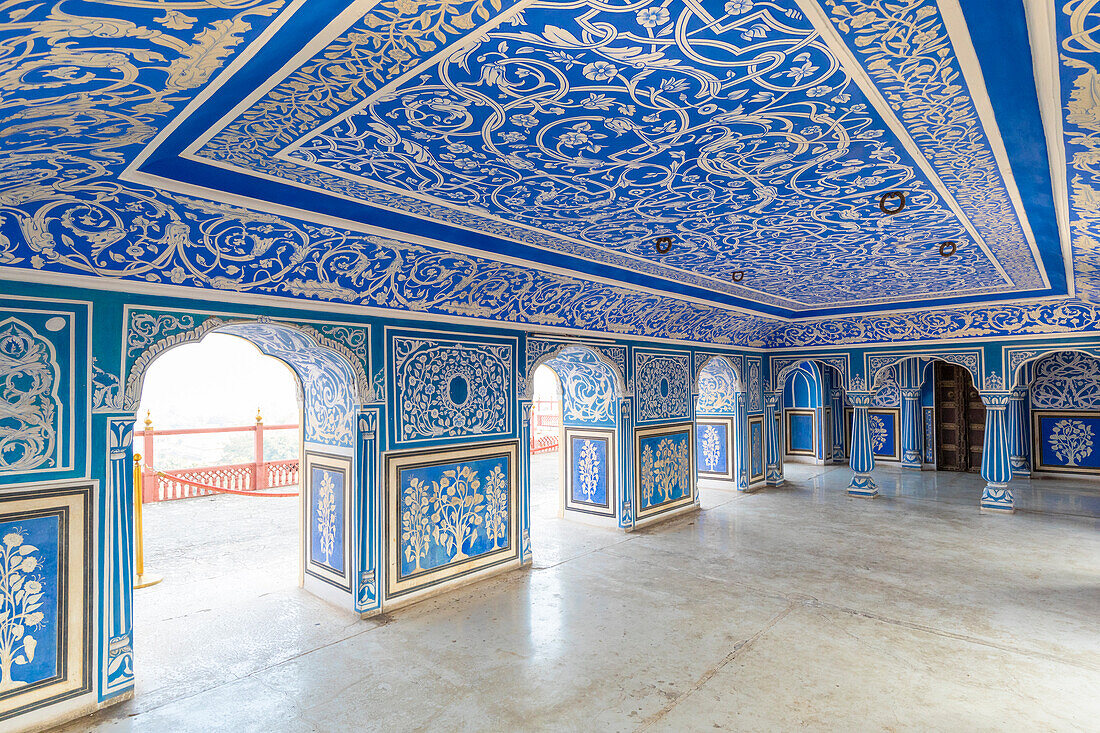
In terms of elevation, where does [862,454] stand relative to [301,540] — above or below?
above

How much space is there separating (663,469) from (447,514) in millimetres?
3321

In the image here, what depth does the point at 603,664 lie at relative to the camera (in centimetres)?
356

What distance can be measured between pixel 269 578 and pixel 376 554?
53.8 inches

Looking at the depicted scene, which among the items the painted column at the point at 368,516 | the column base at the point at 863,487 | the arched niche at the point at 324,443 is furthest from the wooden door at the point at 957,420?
the arched niche at the point at 324,443

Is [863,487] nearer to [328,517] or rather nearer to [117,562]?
[328,517]

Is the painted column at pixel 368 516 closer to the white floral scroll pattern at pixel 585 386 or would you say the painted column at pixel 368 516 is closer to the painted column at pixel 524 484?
the painted column at pixel 524 484

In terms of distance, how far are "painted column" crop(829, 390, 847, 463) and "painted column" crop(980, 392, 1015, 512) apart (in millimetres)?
4263

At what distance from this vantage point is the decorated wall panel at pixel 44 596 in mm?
2875

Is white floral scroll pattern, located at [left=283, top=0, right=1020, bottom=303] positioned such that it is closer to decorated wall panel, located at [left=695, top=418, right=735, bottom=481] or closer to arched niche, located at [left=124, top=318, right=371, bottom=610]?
arched niche, located at [left=124, top=318, right=371, bottom=610]

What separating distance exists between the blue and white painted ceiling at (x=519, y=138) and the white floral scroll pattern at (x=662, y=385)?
2460 millimetres

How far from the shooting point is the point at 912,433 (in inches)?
434

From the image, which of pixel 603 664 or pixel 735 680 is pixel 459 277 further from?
pixel 735 680

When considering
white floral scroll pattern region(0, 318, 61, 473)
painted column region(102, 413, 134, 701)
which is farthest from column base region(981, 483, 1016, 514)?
white floral scroll pattern region(0, 318, 61, 473)

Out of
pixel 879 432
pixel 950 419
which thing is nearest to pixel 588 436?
pixel 879 432
